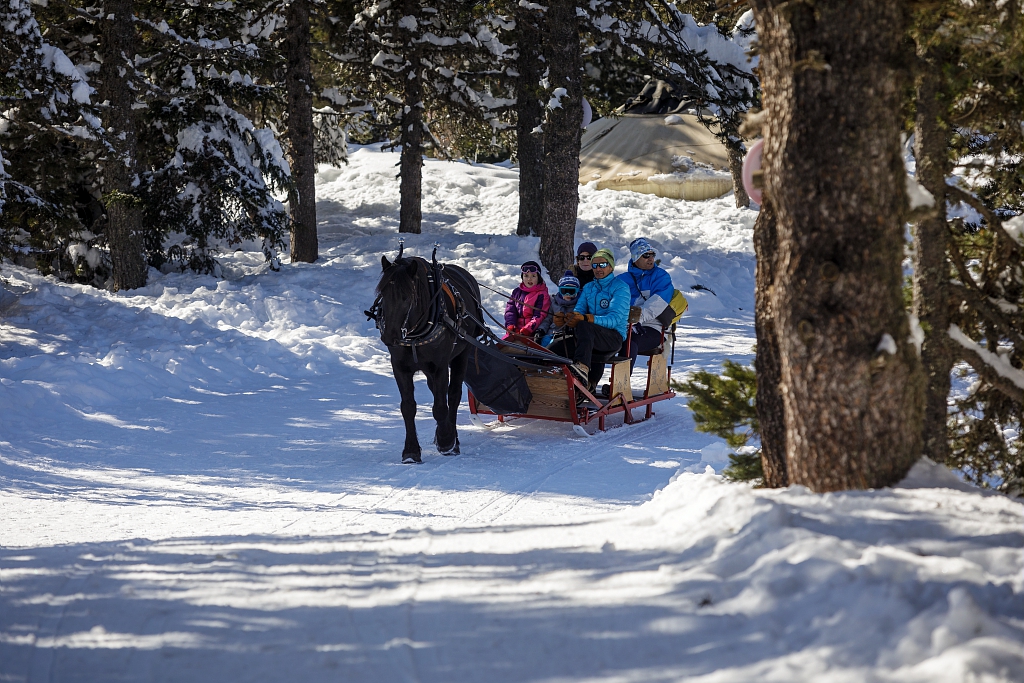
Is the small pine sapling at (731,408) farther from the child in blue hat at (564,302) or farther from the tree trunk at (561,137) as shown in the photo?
the tree trunk at (561,137)

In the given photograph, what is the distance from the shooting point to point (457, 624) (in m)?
3.62

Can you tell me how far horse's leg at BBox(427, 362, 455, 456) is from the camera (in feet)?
25.6

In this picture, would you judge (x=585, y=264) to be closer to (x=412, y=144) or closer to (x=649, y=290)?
(x=649, y=290)

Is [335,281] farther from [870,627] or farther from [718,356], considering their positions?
[870,627]

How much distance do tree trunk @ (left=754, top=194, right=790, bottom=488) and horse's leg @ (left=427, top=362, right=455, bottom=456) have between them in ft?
12.3

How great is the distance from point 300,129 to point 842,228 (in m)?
15.8

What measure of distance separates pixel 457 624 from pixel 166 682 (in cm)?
114

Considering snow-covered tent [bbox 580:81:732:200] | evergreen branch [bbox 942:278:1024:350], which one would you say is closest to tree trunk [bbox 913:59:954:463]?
evergreen branch [bbox 942:278:1024:350]

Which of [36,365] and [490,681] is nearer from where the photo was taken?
[490,681]

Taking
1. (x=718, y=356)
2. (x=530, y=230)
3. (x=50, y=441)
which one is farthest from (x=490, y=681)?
(x=530, y=230)

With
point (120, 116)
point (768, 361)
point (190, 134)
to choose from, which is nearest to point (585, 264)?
point (768, 361)

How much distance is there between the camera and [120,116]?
47.0 ft

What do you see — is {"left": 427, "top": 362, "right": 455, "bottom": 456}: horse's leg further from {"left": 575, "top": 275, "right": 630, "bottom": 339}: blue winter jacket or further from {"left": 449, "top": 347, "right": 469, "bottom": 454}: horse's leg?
{"left": 575, "top": 275, "right": 630, "bottom": 339}: blue winter jacket

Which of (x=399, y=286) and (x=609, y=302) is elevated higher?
(x=399, y=286)
